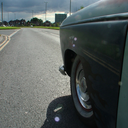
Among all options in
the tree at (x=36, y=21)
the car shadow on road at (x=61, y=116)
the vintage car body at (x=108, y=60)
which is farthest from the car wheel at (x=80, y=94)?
the tree at (x=36, y=21)

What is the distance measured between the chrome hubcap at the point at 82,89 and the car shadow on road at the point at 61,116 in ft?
0.88

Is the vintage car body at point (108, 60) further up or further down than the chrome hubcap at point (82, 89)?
A: further up

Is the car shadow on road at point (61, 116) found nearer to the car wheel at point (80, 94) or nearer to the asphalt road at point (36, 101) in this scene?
the asphalt road at point (36, 101)

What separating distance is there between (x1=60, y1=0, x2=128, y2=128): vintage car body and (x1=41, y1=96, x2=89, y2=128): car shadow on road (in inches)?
27.8

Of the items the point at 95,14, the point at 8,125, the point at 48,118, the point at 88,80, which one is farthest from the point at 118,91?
the point at 8,125

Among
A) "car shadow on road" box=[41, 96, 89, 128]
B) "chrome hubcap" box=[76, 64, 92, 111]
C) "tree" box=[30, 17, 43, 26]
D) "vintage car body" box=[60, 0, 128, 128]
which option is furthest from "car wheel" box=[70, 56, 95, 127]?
"tree" box=[30, 17, 43, 26]

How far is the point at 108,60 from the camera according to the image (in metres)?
1.14

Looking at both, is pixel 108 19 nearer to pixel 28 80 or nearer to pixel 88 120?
pixel 88 120

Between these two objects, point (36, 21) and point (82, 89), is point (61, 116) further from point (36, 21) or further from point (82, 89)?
point (36, 21)

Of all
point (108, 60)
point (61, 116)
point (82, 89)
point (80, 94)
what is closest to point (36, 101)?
point (61, 116)

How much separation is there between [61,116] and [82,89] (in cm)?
52

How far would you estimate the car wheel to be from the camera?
1870mm

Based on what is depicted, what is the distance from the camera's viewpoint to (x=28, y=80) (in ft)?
12.0

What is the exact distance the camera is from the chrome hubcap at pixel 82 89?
1980 mm
